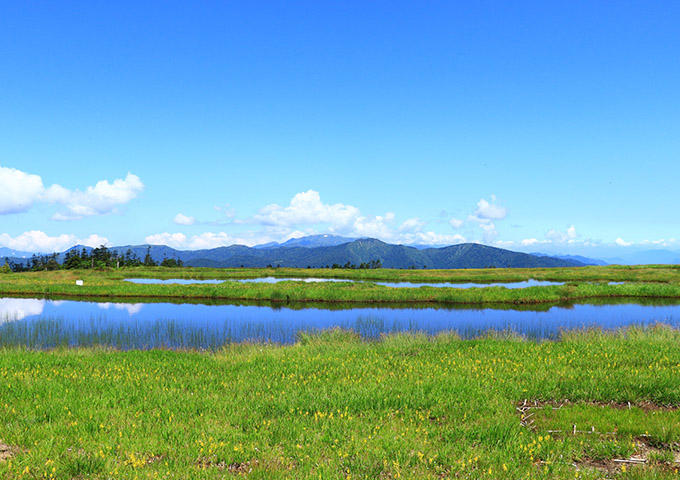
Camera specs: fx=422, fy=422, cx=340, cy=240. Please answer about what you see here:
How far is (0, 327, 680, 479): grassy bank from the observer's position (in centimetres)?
780

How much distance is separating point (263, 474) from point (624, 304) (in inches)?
2133

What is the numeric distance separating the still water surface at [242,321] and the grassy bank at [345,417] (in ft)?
37.4

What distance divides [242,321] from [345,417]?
86.9 ft

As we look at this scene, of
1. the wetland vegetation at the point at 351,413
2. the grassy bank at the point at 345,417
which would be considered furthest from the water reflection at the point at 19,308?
the grassy bank at the point at 345,417

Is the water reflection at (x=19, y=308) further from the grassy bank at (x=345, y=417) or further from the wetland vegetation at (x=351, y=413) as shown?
the grassy bank at (x=345, y=417)

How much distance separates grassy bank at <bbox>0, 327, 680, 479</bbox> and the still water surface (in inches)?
449

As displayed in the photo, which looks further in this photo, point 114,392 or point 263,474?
point 114,392

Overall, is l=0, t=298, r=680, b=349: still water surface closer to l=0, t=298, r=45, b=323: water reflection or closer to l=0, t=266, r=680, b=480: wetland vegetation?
l=0, t=298, r=45, b=323: water reflection

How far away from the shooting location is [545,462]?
26.3ft

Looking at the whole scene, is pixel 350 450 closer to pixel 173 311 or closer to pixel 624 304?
pixel 173 311

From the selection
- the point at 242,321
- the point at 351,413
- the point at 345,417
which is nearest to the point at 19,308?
the point at 242,321

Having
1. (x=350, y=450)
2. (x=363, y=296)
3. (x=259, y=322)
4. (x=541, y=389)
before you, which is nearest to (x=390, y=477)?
(x=350, y=450)

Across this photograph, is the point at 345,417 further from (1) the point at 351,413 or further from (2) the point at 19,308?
(2) the point at 19,308

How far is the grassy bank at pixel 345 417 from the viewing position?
25.6ft
